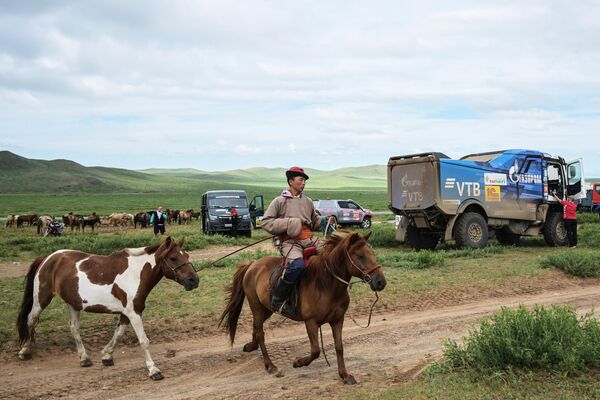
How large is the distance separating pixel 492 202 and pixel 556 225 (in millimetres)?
3140

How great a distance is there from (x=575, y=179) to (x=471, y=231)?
5688 millimetres

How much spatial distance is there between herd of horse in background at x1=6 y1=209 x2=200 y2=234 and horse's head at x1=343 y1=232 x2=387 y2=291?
2683 centimetres

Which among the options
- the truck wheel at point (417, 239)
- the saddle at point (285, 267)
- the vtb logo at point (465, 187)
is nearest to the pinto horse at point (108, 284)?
the saddle at point (285, 267)

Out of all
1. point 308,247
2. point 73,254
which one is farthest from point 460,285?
point 73,254

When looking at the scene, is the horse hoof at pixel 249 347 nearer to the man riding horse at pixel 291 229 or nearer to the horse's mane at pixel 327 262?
the man riding horse at pixel 291 229

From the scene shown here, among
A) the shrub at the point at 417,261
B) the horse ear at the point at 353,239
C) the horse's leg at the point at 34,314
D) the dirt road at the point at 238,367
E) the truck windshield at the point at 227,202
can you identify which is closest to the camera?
the dirt road at the point at 238,367

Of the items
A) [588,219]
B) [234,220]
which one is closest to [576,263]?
[234,220]

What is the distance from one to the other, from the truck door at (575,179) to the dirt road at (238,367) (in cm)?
1349

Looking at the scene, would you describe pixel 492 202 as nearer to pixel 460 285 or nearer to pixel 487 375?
pixel 460 285

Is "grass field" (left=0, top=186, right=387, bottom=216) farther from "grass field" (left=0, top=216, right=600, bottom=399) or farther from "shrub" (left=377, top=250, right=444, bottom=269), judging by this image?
"grass field" (left=0, top=216, right=600, bottom=399)

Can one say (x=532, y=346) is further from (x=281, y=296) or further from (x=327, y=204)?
(x=327, y=204)

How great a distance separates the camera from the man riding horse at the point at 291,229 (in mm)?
6914

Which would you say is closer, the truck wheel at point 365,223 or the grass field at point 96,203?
the truck wheel at point 365,223

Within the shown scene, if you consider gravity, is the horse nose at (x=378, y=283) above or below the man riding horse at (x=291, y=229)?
below
